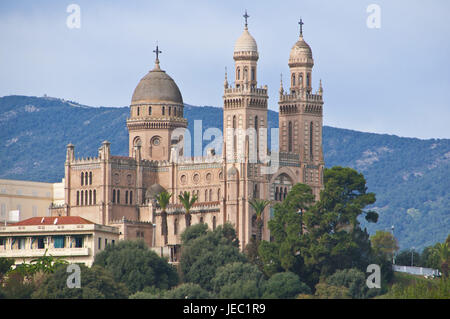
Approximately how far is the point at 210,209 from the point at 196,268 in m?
16.0

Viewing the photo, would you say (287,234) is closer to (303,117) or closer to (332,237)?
(332,237)

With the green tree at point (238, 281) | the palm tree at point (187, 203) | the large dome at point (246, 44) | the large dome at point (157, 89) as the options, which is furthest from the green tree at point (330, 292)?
the large dome at point (157, 89)

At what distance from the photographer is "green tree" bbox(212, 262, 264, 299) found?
146375 millimetres

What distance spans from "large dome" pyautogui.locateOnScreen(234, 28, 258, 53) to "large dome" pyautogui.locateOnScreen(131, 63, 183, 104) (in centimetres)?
1470

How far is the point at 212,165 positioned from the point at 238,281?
28.5 m

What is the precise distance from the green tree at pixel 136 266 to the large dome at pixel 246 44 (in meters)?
27.4

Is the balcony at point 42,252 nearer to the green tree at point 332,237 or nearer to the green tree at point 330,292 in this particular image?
the green tree at point 332,237

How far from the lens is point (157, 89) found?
185500 millimetres

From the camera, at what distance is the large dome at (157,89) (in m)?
185

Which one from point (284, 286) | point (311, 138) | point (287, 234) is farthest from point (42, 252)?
point (311, 138)

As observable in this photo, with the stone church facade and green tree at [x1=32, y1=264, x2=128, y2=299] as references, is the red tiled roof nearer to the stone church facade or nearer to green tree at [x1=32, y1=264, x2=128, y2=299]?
the stone church facade
